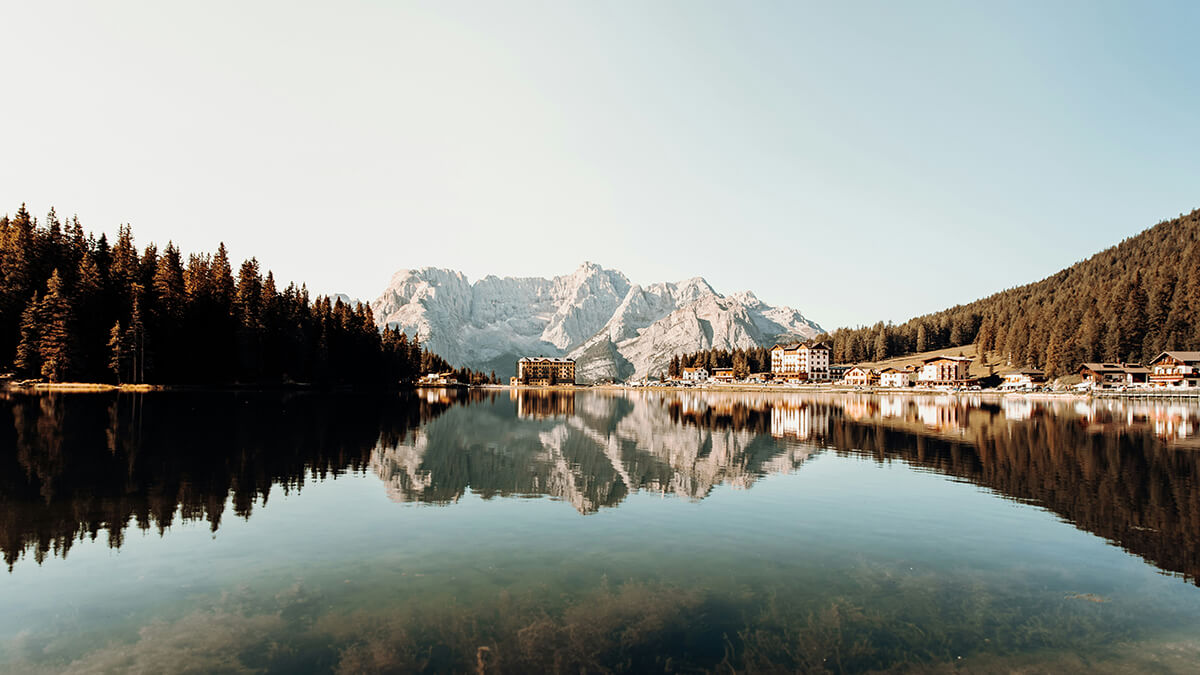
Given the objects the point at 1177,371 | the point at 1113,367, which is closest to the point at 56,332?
the point at 1113,367

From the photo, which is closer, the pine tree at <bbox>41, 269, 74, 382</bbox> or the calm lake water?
the calm lake water

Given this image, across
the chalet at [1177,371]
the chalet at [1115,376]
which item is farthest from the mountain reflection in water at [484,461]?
the chalet at [1115,376]

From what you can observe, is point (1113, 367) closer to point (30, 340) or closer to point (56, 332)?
point (56, 332)

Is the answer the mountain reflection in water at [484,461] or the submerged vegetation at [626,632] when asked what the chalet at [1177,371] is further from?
the submerged vegetation at [626,632]

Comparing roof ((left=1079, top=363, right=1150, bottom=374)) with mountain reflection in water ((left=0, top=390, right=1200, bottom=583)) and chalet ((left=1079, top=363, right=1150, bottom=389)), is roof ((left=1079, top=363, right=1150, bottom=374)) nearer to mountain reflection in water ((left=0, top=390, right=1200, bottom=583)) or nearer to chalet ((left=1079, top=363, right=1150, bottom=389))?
chalet ((left=1079, top=363, right=1150, bottom=389))

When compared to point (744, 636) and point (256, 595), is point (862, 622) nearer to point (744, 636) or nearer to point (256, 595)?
point (744, 636)

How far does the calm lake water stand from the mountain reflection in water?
28cm

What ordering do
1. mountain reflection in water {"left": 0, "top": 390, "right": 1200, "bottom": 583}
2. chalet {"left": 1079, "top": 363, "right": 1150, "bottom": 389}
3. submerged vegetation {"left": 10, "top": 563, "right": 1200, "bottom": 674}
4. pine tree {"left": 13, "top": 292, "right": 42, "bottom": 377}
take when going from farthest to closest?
chalet {"left": 1079, "top": 363, "right": 1150, "bottom": 389}
pine tree {"left": 13, "top": 292, "right": 42, "bottom": 377}
mountain reflection in water {"left": 0, "top": 390, "right": 1200, "bottom": 583}
submerged vegetation {"left": 10, "top": 563, "right": 1200, "bottom": 674}

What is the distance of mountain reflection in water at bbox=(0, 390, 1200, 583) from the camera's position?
24016mm

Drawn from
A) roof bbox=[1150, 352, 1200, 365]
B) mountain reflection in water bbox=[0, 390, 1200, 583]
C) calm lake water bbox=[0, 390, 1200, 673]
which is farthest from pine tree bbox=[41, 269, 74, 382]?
roof bbox=[1150, 352, 1200, 365]

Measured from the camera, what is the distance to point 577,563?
19.4m

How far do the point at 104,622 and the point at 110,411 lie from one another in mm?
60261

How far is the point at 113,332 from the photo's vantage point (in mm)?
96875

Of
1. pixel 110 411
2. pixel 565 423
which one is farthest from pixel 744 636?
pixel 565 423
